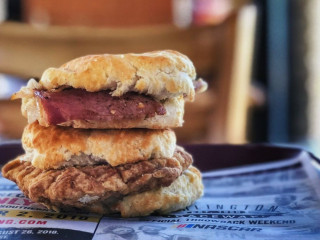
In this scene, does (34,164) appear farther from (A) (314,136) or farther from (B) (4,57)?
(A) (314,136)

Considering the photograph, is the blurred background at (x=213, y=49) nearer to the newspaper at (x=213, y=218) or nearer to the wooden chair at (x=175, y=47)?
the wooden chair at (x=175, y=47)

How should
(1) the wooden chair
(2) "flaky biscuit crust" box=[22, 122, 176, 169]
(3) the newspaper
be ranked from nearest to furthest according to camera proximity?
(3) the newspaper → (2) "flaky biscuit crust" box=[22, 122, 176, 169] → (1) the wooden chair

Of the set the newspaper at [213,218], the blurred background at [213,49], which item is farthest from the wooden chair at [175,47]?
the newspaper at [213,218]

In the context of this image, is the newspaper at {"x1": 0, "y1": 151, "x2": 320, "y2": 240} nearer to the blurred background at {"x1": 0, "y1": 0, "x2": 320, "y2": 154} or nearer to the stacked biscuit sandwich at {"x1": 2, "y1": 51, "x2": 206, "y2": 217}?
the stacked biscuit sandwich at {"x1": 2, "y1": 51, "x2": 206, "y2": 217}

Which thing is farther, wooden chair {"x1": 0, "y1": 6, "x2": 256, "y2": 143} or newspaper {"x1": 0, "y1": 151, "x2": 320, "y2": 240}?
wooden chair {"x1": 0, "y1": 6, "x2": 256, "y2": 143}

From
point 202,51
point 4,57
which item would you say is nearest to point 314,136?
point 202,51

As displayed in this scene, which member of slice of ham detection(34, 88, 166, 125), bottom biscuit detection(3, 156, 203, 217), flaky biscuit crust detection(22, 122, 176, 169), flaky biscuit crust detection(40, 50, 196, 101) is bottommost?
bottom biscuit detection(3, 156, 203, 217)

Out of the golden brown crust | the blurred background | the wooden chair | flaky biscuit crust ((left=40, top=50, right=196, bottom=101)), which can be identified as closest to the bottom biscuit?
the golden brown crust

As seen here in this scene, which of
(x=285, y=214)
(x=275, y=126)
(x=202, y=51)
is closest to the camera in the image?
(x=285, y=214)
